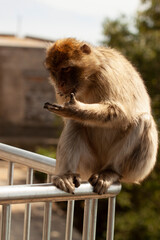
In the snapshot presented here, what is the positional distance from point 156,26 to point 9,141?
15.8 feet

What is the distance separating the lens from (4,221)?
1762 mm

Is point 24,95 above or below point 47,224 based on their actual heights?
below

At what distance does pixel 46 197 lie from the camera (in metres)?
1.78

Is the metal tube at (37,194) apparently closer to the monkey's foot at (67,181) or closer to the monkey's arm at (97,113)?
the monkey's foot at (67,181)

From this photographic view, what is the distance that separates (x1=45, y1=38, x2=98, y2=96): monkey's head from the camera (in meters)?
2.94

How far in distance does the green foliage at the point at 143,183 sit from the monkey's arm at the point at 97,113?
3904mm

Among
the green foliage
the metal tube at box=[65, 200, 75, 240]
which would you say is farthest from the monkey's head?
the green foliage

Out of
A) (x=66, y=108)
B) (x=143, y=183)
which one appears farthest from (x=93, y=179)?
(x=143, y=183)

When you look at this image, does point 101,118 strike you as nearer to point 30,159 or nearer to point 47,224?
point 30,159

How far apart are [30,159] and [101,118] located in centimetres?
64

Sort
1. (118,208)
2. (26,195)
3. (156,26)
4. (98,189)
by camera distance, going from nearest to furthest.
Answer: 1. (26,195)
2. (98,189)
3. (118,208)
4. (156,26)

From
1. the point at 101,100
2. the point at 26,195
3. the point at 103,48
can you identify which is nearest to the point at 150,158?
the point at 101,100

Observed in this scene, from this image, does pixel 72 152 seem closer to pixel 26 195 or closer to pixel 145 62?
pixel 26 195

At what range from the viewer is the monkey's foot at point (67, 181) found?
1.93 meters
